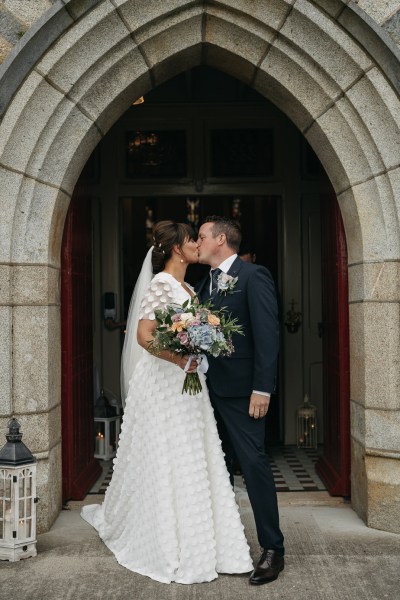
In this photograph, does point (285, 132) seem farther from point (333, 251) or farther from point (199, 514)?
point (199, 514)

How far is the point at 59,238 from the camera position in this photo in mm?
5305

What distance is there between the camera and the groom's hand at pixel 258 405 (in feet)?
14.0

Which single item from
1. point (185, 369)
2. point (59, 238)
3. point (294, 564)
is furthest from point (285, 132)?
point (294, 564)

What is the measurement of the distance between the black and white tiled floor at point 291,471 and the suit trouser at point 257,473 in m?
1.76

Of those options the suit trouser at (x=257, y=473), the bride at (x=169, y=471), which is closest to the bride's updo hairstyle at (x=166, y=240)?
the bride at (x=169, y=471)

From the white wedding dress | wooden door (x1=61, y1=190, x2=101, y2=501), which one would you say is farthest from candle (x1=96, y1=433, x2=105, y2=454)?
the white wedding dress

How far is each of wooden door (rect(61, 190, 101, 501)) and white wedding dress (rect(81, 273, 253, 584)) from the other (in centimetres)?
96

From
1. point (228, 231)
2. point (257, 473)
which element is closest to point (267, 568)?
point (257, 473)

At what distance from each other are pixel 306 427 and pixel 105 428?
199cm

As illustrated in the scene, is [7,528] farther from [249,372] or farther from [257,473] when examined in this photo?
[249,372]

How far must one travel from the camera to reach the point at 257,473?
14.1 ft

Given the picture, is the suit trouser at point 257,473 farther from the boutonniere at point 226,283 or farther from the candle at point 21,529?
the candle at point 21,529

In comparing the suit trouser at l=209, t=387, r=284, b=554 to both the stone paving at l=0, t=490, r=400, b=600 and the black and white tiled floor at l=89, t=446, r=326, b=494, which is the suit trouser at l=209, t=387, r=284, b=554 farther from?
the black and white tiled floor at l=89, t=446, r=326, b=494

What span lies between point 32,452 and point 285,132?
4376mm
